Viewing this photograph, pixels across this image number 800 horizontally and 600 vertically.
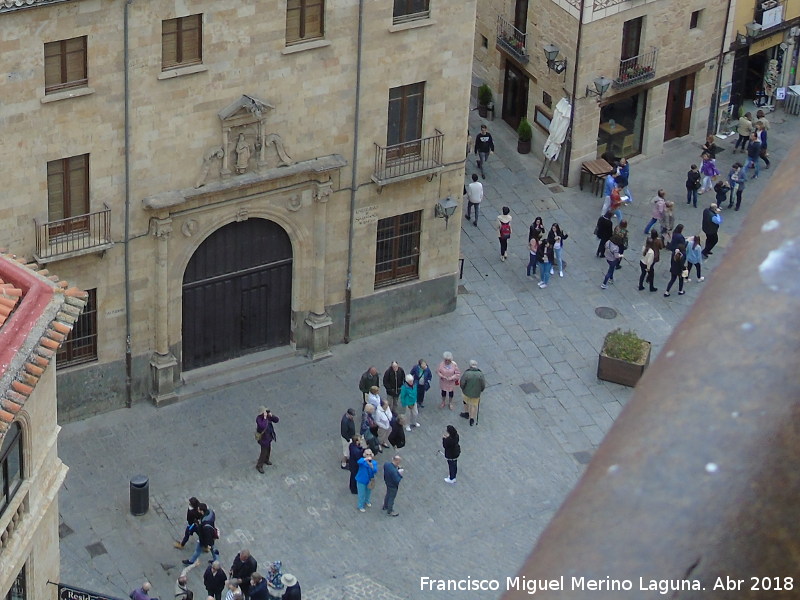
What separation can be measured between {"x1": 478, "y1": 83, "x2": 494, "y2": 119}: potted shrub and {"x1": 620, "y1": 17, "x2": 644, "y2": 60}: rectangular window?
5254 millimetres

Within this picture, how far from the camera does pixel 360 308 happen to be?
41.1 metres

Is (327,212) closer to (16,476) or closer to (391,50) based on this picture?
(391,50)

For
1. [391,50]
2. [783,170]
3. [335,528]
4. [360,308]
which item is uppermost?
[783,170]

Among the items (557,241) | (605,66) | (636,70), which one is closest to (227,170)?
(557,241)

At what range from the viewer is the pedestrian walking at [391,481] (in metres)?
34.9

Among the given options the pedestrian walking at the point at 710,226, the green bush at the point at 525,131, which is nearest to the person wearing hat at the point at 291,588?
the pedestrian walking at the point at 710,226

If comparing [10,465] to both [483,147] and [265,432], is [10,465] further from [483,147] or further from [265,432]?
[483,147]

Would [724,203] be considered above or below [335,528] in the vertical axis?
above

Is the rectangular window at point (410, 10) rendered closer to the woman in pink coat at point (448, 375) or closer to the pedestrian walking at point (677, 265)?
the woman in pink coat at point (448, 375)

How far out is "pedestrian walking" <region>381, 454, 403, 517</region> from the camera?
34906mm

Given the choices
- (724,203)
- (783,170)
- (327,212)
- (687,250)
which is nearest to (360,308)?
(327,212)

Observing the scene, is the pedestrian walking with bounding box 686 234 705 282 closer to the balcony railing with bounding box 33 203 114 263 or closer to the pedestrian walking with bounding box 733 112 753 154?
the pedestrian walking with bounding box 733 112 753 154

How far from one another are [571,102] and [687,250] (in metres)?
6.45

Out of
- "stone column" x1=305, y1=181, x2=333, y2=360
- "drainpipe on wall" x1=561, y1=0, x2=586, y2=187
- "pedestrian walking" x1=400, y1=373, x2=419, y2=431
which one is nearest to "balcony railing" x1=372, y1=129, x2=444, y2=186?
"stone column" x1=305, y1=181, x2=333, y2=360
